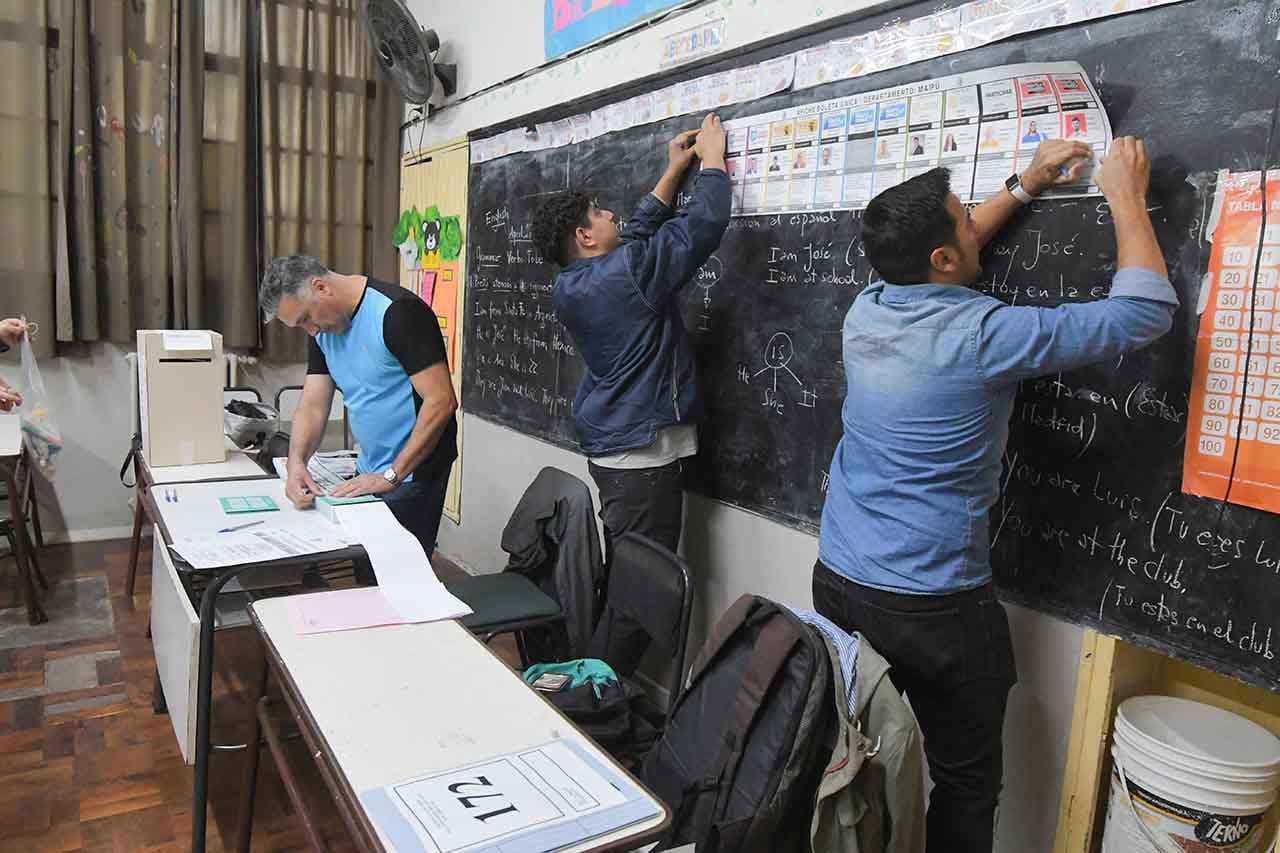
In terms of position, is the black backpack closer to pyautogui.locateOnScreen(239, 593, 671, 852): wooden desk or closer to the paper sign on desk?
pyautogui.locateOnScreen(239, 593, 671, 852): wooden desk

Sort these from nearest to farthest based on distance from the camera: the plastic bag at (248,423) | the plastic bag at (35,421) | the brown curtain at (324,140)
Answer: the plastic bag at (35,421) → the plastic bag at (248,423) → the brown curtain at (324,140)

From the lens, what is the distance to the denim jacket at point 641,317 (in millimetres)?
2273

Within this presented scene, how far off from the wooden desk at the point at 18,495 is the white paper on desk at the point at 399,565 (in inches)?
74.4

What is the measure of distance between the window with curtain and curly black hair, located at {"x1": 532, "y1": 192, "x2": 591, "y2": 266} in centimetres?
269

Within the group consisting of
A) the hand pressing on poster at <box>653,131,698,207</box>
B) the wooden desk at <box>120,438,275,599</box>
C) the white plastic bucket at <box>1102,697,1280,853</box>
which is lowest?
the white plastic bucket at <box>1102,697,1280,853</box>

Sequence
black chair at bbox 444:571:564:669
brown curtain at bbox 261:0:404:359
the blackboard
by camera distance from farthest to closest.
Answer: brown curtain at bbox 261:0:404:359 < black chair at bbox 444:571:564:669 < the blackboard

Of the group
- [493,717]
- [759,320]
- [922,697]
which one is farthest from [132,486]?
[922,697]

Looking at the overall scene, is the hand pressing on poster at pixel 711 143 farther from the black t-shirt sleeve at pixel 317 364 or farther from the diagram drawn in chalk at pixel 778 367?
the black t-shirt sleeve at pixel 317 364

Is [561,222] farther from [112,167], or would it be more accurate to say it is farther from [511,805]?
[112,167]

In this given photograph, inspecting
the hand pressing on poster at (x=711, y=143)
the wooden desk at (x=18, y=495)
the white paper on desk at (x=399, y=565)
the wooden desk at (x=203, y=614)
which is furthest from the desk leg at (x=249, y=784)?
the wooden desk at (x=18, y=495)

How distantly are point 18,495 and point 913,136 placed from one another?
3422mm

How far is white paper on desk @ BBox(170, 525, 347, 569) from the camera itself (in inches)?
75.0

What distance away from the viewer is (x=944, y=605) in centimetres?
158

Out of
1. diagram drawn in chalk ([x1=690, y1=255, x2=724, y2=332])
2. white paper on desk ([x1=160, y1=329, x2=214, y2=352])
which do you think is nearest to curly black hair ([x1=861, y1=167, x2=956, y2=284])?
diagram drawn in chalk ([x1=690, y1=255, x2=724, y2=332])
